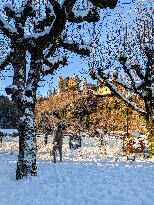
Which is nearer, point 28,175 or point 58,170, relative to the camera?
point 28,175

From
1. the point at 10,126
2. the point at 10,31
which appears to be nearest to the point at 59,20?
the point at 10,31

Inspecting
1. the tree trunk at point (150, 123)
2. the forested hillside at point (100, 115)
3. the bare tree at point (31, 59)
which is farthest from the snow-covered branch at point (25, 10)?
the forested hillside at point (100, 115)

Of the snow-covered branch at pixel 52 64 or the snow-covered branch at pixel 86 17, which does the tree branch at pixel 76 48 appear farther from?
the snow-covered branch at pixel 86 17

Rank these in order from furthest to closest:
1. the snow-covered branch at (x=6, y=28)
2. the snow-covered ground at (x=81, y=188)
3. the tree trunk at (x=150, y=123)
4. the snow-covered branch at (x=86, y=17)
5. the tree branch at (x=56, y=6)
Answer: the tree trunk at (x=150, y=123)
the snow-covered branch at (x=6, y=28)
the snow-covered branch at (x=86, y=17)
the tree branch at (x=56, y=6)
the snow-covered ground at (x=81, y=188)

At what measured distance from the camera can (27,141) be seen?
10.7 metres

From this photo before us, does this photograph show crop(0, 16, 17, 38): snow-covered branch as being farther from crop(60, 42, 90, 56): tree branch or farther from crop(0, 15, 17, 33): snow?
crop(60, 42, 90, 56): tree branch

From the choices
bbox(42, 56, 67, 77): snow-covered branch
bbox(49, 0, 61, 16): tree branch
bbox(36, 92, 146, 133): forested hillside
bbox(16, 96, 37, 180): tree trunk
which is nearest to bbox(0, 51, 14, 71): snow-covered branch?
bbox(42, 56, 67, 77): snow-covered branch

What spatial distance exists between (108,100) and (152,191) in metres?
42.4

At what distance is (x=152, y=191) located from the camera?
282 inches

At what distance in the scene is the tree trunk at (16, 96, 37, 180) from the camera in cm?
1060

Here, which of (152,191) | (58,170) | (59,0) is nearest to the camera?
(152,191)

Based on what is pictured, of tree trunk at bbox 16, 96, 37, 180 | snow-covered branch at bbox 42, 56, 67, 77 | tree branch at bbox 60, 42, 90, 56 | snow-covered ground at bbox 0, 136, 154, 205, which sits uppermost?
tree branch at bbox 60, 42, 90, 56

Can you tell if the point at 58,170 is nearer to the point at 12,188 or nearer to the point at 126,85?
the point at 12,188

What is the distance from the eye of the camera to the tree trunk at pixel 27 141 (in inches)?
417
